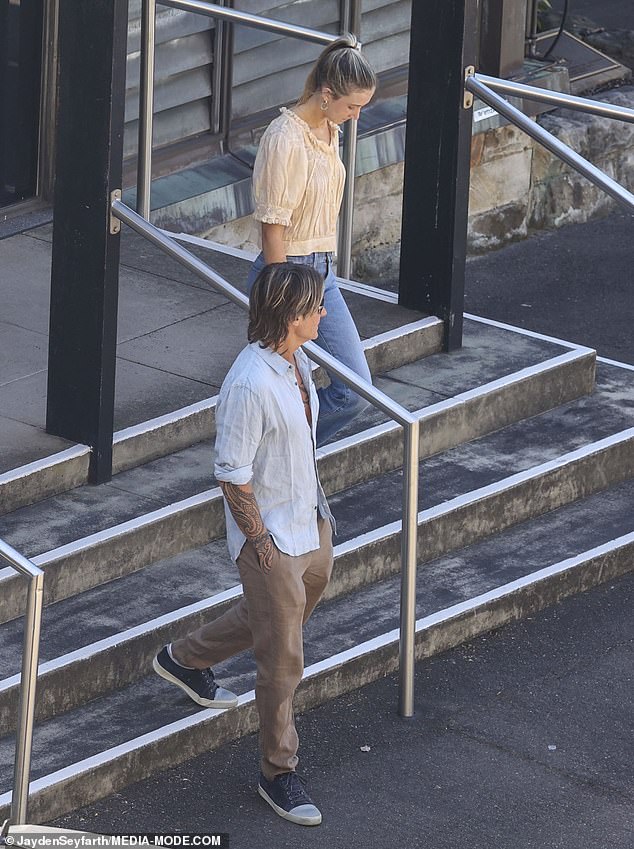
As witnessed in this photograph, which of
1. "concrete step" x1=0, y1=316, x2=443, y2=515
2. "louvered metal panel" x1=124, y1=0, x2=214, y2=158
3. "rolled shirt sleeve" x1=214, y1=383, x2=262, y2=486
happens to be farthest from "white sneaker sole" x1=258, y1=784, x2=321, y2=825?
"louvered metal panel" x1=124, y1=0, x2=214, y2=158

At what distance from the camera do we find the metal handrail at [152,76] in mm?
6695

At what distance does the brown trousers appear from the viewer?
484 cm

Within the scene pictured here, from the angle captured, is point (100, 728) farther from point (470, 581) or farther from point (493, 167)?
point (493, 167)

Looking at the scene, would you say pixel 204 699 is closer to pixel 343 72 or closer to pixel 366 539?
pixel 366 539

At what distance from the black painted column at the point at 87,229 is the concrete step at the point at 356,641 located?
40.3 inches

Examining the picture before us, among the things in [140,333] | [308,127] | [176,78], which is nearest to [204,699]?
→ [308,127]

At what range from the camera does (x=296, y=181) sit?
5508mm

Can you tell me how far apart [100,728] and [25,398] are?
5.40 ft

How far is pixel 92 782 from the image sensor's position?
499 cm

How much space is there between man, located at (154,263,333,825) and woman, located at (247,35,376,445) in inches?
24.7

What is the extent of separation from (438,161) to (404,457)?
2.11 m

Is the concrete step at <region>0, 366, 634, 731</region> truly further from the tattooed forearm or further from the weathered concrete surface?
the tattooed forearm

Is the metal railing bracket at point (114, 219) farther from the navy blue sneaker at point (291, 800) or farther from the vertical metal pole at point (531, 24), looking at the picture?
the vertical metal pole at point (531, 24)

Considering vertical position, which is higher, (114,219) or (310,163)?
(310,163)
